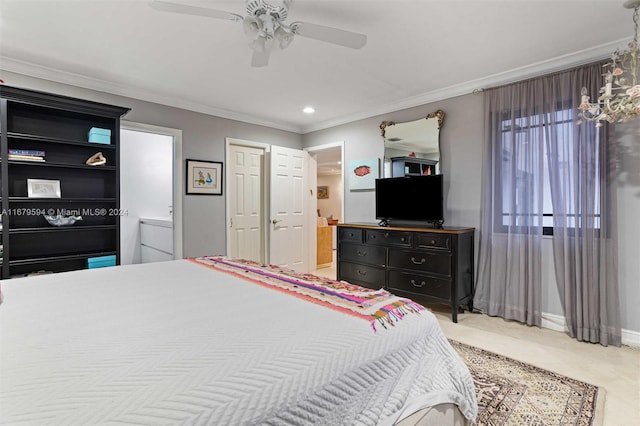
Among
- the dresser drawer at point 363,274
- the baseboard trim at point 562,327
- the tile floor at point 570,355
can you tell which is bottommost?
the tile floor at point 570,355

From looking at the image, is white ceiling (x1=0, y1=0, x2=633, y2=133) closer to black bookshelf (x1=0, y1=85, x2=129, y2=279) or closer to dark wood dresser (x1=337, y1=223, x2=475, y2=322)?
black bookshelf (x1=0, y1=85, x2=129, y2=279)

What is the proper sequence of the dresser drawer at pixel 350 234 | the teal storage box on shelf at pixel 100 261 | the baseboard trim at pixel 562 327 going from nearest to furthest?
the baseboard trim at pixel 562 327
the teal storage box on shelf at pixel 100 261
the dresser drawer at pixel 350 234

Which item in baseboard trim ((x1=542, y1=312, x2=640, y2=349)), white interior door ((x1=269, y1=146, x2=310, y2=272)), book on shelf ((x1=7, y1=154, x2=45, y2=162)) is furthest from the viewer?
white interior door ((x1=269, y1=146, x2=310, y2=272))

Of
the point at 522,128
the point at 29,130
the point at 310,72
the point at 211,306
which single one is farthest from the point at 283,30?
the point at 29,130

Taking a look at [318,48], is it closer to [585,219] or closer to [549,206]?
[549,206]

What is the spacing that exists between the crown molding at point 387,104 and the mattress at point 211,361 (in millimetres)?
2546

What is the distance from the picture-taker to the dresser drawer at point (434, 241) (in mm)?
3133

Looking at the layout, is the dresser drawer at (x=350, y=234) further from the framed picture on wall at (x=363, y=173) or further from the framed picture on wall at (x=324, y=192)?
the framed picture on wall at (x=324, y=192)

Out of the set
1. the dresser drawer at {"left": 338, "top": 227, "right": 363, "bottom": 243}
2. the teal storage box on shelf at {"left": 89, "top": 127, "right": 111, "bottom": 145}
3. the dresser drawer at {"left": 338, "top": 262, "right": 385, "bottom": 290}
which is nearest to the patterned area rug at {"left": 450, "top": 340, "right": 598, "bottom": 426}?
the dresser drawer at {"left": 338, "top": 262, "right": 385, "bottom": 290}

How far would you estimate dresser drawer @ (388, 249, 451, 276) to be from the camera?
316 centimetres

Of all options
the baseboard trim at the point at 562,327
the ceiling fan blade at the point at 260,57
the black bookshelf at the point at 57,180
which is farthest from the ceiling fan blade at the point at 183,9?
the baseboard trim at the point at 562,327

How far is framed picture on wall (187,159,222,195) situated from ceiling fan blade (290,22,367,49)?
8.83 feet

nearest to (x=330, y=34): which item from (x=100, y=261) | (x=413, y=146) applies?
(x=413, y=146)

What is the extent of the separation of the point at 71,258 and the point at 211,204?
1662 millimetres
